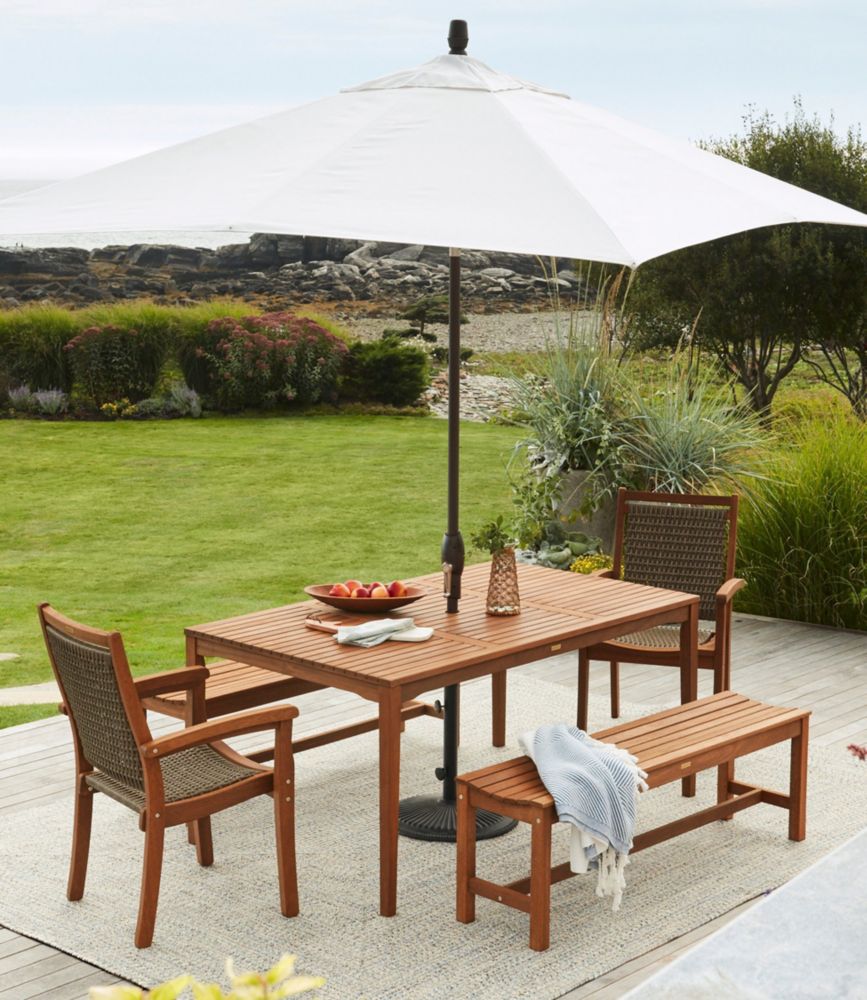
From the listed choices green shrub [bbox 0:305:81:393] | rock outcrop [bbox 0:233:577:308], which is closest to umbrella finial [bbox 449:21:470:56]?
green shrub [bbox 0:305:81:393]

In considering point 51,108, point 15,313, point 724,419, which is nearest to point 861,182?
point 724,419

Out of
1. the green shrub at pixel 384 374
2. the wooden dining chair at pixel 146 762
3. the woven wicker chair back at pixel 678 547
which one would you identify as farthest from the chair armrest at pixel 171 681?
the green shrub at pixel 384 374

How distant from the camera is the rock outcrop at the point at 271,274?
23438 millimetres

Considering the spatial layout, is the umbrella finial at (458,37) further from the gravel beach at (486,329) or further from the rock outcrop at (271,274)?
the rock outcrop at (271,274)

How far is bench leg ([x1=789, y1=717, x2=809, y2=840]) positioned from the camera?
156 inches

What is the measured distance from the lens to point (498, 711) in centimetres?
483

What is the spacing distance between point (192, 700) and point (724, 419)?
14.5 ft

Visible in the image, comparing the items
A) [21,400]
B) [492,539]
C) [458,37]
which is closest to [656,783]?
[492,539]

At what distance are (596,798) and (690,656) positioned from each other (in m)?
1.20

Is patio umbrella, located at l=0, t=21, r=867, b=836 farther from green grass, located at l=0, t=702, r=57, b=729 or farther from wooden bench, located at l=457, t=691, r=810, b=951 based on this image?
green grass, located at l=0, t=702, r=57, b=729

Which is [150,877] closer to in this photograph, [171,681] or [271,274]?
[171,681]

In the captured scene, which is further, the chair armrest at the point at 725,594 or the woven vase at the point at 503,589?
the chair armrest at the point at 725,594

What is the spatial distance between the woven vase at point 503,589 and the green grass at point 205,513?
3.32m

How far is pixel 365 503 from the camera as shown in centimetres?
1294
